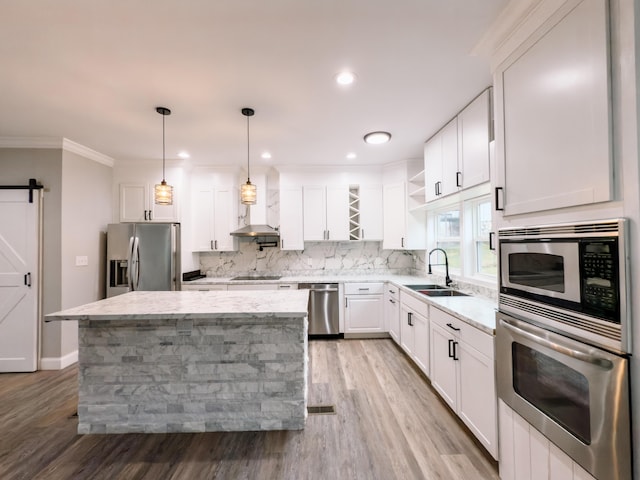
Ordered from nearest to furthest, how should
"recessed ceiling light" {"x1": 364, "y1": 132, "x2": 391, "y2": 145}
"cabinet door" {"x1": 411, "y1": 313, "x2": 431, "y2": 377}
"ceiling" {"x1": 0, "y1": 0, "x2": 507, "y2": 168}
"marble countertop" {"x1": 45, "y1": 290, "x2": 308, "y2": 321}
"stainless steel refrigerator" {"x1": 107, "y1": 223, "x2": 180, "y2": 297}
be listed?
"ceiling" {"x1": 0, "y1": 0, "x2": 507, "y2": 168} → "marble countertop" {"x1": 45, "y1": 290, "x2": 308, "y2": 321} → "cabinet door" {"x1": 411, "y1": 313, "x2": 431, "y2": 377} → "recessed ceiling light" {"x1": 364, "y1": 132, "x2": 391, "y2": 145} → "stainless steel refrigerator" {"x1": 107, "y1": 223, "x2": 180, "y2": 297}

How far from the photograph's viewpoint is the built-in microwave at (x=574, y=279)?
1.00m

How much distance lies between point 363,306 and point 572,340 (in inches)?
117

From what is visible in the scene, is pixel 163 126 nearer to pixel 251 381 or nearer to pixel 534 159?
pixel 251 381

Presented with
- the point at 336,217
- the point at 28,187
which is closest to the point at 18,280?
the point at 28,187

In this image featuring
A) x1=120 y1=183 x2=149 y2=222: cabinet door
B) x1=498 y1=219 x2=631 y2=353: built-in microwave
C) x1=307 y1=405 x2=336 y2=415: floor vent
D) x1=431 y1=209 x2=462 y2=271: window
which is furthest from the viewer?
x1=120 y1=183 x2=149 y2=222: cabinet door

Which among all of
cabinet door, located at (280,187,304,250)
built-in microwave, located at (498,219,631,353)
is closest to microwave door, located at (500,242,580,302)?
built-in microwave, located at (498,219,631,353)

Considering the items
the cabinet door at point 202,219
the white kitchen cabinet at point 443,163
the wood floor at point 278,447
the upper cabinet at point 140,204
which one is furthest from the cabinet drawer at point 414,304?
the upper cabinet at point 140,204

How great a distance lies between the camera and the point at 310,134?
3129mm

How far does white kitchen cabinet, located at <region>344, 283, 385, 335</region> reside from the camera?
4.05 m

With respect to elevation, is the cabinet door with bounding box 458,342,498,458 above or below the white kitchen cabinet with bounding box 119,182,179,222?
below

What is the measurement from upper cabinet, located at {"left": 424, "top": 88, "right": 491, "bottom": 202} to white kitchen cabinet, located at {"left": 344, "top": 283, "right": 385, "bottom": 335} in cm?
153

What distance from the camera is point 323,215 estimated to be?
4344mm

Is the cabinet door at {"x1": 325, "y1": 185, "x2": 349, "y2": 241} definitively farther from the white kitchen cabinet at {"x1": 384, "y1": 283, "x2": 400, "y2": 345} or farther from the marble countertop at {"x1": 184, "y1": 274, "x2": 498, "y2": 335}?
the white kitchen cabinet at {"x1": 384, "y1": 283, "x2": 400, "y2": 345}

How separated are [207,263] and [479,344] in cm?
397
